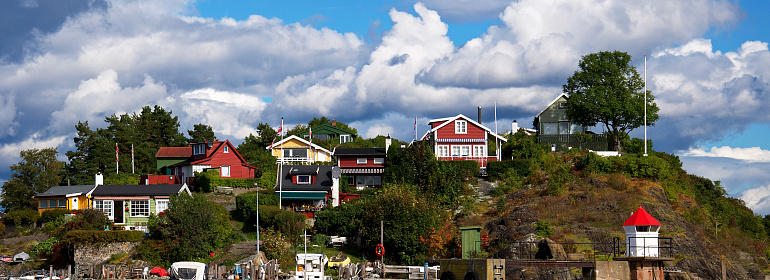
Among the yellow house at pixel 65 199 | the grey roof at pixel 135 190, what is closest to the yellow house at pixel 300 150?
the grey roof at pixel 135 190

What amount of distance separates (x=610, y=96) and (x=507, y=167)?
12.1 m

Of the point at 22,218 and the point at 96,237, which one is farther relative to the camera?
the point at 22,218

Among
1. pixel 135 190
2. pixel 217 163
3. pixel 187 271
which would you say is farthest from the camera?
pixel 217 163

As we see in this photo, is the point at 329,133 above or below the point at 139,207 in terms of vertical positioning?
above

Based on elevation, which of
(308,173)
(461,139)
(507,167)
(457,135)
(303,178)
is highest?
(457,135)

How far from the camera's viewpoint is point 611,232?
142 ft

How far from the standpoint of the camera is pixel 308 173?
2400 inches

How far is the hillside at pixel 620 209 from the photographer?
139 ft

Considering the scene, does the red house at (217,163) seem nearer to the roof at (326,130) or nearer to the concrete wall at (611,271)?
the roof at (326,130)

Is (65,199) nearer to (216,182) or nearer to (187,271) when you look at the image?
(216,182)

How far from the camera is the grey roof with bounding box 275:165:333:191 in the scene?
59.4 metres

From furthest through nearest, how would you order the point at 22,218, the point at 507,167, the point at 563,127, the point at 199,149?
the point at 199,149, the point at 563,127, the point at 507,167, the point at 22,218

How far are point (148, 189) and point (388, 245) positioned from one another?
20145mm

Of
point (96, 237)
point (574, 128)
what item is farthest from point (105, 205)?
point (574, 128)
